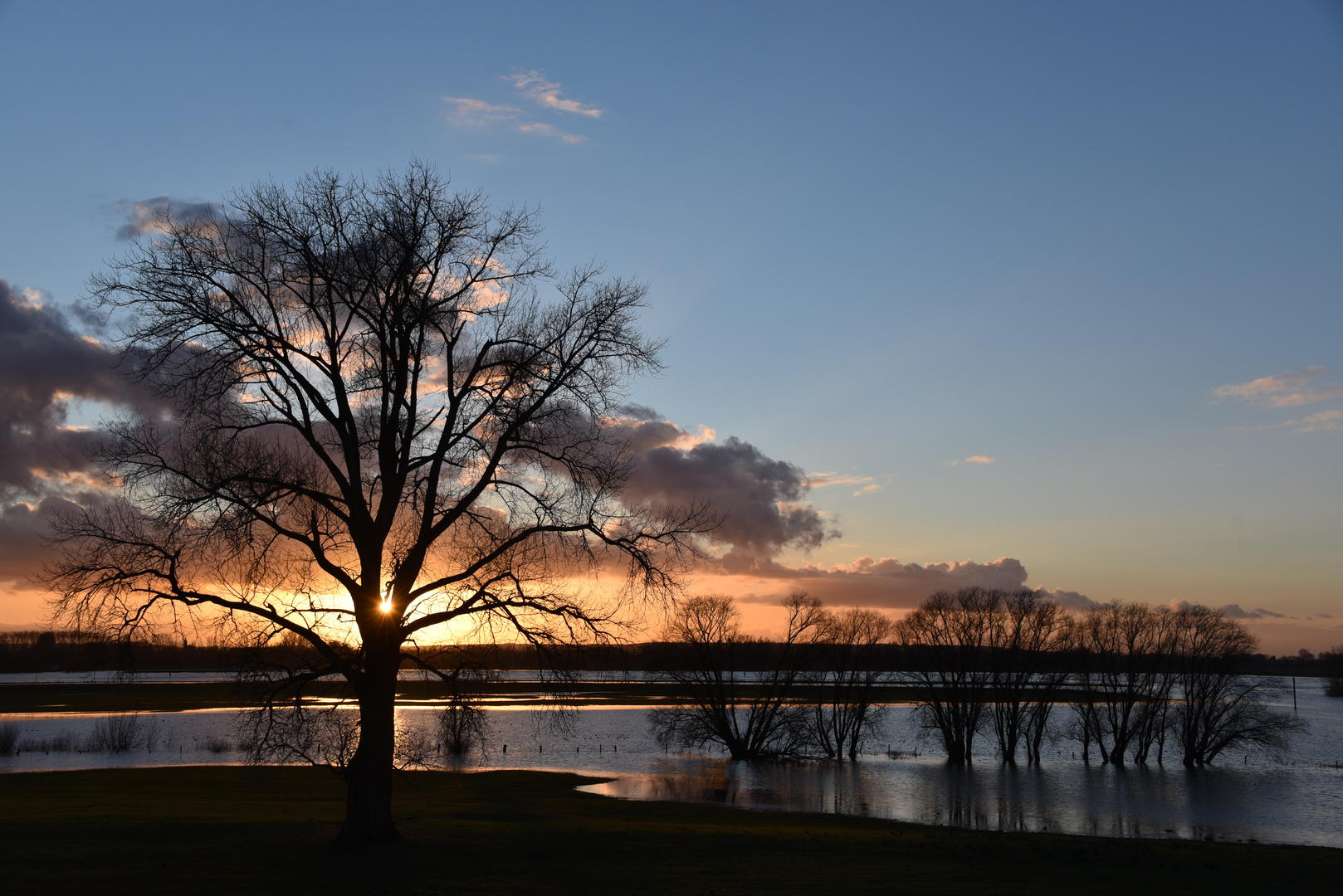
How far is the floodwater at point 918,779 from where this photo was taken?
39.5 m

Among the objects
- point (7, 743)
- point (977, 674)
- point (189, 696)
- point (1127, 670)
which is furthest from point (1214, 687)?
point (189, 696)

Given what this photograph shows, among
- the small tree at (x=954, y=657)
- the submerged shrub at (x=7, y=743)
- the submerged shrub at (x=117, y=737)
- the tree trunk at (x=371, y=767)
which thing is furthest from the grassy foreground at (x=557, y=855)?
the small tree at (x=954, y=657)

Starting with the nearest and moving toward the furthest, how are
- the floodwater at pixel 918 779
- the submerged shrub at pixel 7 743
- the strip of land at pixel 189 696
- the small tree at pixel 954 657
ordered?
the floodwater at pixel 918 779
the submerged shrub at pixel 7 743
the small tree at pixel 954 657
the strip of land at pixel 189 696

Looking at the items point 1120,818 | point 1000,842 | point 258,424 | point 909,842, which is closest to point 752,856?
point 909,842

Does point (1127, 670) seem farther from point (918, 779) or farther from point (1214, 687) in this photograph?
point (918, 779)

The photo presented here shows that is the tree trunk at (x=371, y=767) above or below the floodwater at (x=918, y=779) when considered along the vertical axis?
above

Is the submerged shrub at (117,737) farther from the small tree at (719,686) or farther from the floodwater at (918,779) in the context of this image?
the small tree at (719,686)

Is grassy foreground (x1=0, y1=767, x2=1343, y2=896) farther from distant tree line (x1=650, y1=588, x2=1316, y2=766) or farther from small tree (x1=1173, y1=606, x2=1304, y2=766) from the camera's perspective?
small tree (x1=1173, y1=606, x2=1304, y2=766)

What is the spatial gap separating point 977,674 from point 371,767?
62.4 metres

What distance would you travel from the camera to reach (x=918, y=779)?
54094mm

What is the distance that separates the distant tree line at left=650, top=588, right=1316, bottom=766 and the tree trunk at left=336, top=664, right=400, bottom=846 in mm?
43512

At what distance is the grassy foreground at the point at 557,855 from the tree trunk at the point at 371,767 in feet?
1.57

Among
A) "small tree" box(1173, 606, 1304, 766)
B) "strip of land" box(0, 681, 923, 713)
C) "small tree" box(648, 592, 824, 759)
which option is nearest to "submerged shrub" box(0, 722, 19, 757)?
"strip of land" box(0, 681, 923, 713)

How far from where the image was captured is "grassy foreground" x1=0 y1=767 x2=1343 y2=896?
16.4 meters
